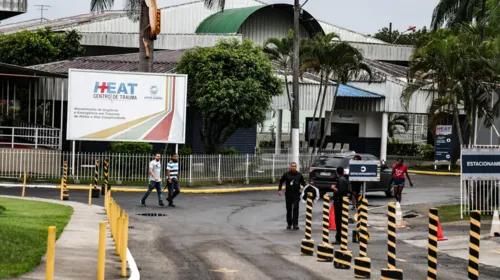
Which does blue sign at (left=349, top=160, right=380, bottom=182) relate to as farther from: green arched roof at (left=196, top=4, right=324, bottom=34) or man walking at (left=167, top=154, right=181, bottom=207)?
green arched roof at (left=196, top=4, right=324, bottom=34)

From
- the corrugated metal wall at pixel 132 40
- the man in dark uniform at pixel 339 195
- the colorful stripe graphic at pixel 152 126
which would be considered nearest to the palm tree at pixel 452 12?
the colorful stripe graphic at pixel 152 126

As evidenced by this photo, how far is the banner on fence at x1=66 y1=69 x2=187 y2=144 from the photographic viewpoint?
35469mm

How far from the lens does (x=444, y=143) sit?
45.9m

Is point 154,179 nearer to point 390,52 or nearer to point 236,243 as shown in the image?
point 236,243

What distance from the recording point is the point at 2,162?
35031mm

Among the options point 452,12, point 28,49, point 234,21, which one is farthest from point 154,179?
point 234,21

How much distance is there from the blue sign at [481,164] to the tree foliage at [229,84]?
14947mm

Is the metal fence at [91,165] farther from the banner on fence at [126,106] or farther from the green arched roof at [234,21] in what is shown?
the green arched roof at [234,21]

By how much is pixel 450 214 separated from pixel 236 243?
32.3ft

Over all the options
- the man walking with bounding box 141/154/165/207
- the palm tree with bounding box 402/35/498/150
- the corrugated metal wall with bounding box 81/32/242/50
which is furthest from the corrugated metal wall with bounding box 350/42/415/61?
the man walking with bounding box 141/154/165/207

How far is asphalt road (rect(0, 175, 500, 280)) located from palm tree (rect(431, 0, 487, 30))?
11179 mm

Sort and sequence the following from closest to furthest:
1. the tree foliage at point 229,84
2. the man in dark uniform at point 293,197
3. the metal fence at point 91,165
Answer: the man in dark uniform at point 293,197, the metal fence at point 91,165, the tree foliage at point 229,84

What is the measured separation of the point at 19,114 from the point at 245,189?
17.2m

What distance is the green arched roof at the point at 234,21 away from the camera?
59.7m
